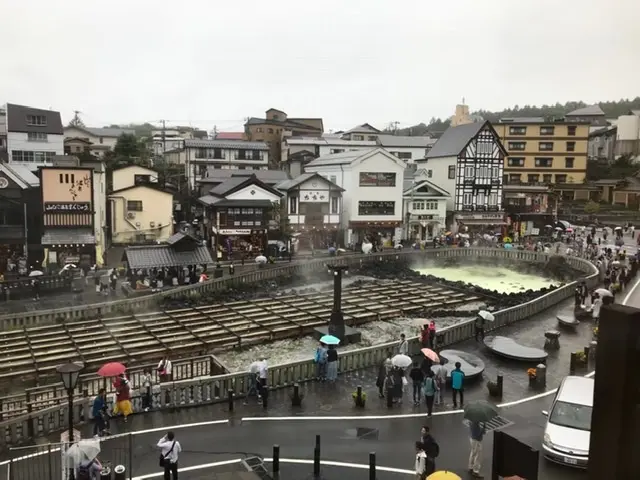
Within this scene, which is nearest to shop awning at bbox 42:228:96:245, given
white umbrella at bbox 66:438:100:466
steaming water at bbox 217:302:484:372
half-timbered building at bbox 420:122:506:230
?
steaming water at bbox 217:302:484:372

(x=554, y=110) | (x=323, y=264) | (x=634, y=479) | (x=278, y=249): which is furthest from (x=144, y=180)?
(x=554, y=110)

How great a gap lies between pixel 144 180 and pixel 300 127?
34829 millimetres

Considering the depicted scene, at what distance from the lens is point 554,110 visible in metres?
121

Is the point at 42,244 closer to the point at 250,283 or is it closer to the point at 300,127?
the point at 250,283

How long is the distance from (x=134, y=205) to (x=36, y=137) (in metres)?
11.3

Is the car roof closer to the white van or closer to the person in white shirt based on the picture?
the white van

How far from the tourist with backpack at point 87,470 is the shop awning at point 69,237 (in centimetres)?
2661

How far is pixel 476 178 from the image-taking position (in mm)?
51906

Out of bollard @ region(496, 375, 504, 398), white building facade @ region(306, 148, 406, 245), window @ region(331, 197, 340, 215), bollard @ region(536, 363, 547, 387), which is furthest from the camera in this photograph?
white building facade @ region(306, 148, 406, 245)

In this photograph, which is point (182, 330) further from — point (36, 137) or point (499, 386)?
point (36, 137)

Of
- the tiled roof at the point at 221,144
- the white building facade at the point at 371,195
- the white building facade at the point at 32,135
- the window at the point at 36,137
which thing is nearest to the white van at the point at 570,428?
the white building facade at the point at 371,195

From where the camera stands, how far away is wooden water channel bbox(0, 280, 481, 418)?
19516 millimetres

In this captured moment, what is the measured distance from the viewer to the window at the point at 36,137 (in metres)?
45.1

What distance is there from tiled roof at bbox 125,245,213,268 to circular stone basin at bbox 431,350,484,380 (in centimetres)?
1762
